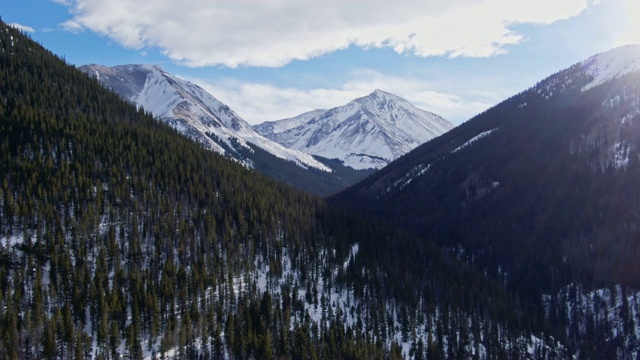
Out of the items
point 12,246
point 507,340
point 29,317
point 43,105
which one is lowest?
point 507,340

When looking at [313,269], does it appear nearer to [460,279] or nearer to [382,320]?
[382,320]

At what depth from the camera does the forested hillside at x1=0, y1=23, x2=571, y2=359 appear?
11275cm

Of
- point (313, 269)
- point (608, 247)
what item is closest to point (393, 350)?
point (313, 269)

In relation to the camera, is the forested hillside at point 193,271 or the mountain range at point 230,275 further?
the mountain range at point 230,275

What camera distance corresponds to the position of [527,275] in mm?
190500

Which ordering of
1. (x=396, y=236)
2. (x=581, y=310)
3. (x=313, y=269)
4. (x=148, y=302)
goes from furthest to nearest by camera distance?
1. (x=396, y=236)
2. (x=581, y=310)
3. (x=313, y=269)
4. (x=148, y=302)

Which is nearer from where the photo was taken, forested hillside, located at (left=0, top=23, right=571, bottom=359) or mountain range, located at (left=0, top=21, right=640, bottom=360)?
forested hillside, located at (left=0, top=23, right=571, bottom=359)

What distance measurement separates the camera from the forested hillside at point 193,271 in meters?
113

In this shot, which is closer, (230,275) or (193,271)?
(193,271)

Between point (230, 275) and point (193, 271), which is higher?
point (193, 271)

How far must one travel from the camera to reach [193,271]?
135750 mm

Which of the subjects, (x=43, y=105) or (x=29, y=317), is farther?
(x=43, y=105)

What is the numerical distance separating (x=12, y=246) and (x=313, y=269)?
73614 millimetres

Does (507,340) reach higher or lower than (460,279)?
lower
